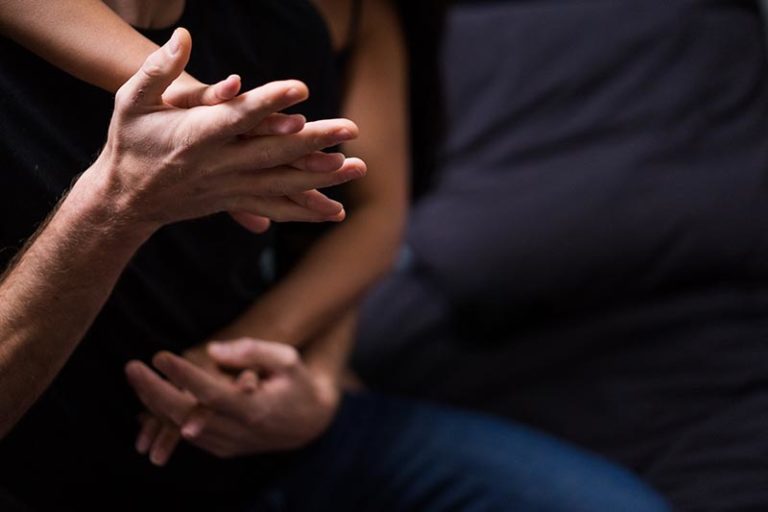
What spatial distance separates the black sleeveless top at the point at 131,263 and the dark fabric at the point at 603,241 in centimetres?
40

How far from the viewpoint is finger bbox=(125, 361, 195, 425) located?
797 millimetres

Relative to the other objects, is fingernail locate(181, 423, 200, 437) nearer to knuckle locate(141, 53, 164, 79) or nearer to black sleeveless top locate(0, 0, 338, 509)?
black sleeveless top locate(0, 0, 338, 509)

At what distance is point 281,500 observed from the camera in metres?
0.97

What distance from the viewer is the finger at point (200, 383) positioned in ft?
2.62

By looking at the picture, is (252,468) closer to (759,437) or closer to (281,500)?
(281,500)

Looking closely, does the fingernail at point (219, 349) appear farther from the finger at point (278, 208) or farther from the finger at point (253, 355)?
the finger at point (278, 208)

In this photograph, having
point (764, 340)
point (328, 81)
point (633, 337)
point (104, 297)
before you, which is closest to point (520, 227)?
point (633, 337)

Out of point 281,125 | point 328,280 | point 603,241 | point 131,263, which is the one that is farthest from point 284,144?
point 603,241

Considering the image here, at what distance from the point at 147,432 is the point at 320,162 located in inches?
12.9

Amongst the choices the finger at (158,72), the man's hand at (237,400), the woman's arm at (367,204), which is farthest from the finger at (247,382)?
the finger at (158,72)

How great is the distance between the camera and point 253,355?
0.86 m

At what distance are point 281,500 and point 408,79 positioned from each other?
473 millimetres

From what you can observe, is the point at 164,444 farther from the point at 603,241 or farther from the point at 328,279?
the point at 603,241

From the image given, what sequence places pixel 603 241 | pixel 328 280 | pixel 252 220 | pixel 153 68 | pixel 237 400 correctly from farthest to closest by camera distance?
1. pixel 603 241
2. pixel 328 280
3. pixel 237 400
4. pixel 252 220
5. pixel 153 68
